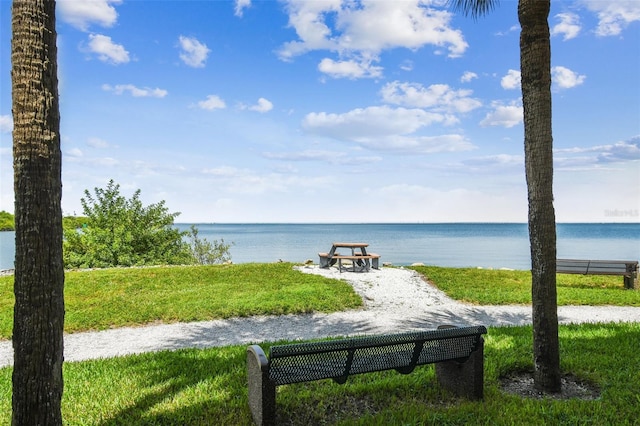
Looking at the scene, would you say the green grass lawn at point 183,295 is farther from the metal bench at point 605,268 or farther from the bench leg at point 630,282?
the bench leg at point 630,282

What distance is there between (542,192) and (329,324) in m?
5.49

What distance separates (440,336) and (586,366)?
2.63 m

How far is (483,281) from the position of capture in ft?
48.3

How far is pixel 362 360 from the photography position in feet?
13.6

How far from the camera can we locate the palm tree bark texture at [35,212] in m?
3.08

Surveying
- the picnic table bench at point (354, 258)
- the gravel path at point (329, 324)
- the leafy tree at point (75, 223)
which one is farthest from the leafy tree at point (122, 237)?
the gravel path at point (329, 324)

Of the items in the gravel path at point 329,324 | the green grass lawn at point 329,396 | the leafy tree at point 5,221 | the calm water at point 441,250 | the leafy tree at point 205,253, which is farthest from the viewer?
the leafy tree at point 5,221

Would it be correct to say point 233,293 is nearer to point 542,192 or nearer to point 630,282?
point 542,192

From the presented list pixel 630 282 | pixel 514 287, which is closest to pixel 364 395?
pixel 514 287

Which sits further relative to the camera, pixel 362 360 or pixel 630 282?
pixel 630 282

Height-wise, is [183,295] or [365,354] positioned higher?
[365,354]

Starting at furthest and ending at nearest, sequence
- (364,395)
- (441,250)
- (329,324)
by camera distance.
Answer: (441,250), (329,324), (364,395)

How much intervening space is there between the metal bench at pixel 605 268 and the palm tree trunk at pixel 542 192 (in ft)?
37.4

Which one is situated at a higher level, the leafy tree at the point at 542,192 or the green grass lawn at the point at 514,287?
the leafy tree at the point at 542,192
